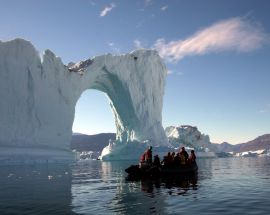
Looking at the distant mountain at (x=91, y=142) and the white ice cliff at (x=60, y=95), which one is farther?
the distant mountain at (x=91, y=142)

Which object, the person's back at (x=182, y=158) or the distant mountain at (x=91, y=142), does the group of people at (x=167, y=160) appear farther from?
the distant mountain at (x=91, y=142)

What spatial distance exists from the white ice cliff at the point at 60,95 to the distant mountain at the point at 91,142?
331ft

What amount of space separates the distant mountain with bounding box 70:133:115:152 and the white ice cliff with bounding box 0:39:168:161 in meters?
101

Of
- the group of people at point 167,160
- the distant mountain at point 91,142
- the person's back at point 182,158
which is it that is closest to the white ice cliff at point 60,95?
the group of people at point 167,160

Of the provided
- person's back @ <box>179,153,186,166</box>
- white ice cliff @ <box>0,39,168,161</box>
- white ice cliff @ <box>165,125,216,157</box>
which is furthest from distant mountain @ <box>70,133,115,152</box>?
person's back @ <box>179,153,186,166</box>

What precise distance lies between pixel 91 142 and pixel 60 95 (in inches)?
4919

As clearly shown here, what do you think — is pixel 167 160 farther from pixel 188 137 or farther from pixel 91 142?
pixel 91 142

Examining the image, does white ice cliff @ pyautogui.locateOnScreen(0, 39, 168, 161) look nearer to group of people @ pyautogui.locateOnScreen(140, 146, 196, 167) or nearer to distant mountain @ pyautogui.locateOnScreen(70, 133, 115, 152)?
group of people @ pyautogui.locateOnScreen(140, 146, 196, 167)

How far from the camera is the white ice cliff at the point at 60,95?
129 feet

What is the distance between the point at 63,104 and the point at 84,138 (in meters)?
135

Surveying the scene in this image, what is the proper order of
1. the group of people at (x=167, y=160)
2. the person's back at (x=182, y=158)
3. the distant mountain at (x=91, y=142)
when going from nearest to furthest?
1. the group of people at (x=167, y=160)
2. the person's back at (x=182, y=158)
3. the distant mountain at (x=91, y=142)

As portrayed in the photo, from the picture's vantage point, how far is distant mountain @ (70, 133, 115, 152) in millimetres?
159750

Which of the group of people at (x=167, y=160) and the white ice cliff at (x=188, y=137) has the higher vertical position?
the white ice cliff at (x=188, y=137)

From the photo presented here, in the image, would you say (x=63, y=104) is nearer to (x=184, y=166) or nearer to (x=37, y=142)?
(x=37, y=142)
